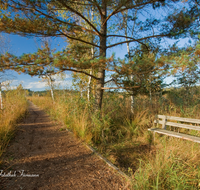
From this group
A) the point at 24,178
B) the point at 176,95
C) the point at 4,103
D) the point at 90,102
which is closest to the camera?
the point at 24,178

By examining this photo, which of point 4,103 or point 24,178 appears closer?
point 24,178

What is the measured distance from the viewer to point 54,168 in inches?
94.0

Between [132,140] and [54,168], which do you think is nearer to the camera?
[54,168]

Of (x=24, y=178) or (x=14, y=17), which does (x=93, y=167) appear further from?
(x=14, y=17)

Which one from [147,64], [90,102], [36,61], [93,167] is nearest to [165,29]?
[147,64]

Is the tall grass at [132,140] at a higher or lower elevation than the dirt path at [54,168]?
higher

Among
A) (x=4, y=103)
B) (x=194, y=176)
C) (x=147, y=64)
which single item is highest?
(x=147, y=64)

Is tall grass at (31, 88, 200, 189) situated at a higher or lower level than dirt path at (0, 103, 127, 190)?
higher

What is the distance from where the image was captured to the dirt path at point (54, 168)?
1.99 m

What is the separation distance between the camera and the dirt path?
1.99m

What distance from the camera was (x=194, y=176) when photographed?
72.2 inches

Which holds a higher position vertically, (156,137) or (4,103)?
(4,103)

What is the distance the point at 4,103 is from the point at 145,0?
22.1 feet

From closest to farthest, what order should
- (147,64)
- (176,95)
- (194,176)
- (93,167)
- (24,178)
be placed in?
(194,176), (24,178), (93,167), (147,64), (176,95)
